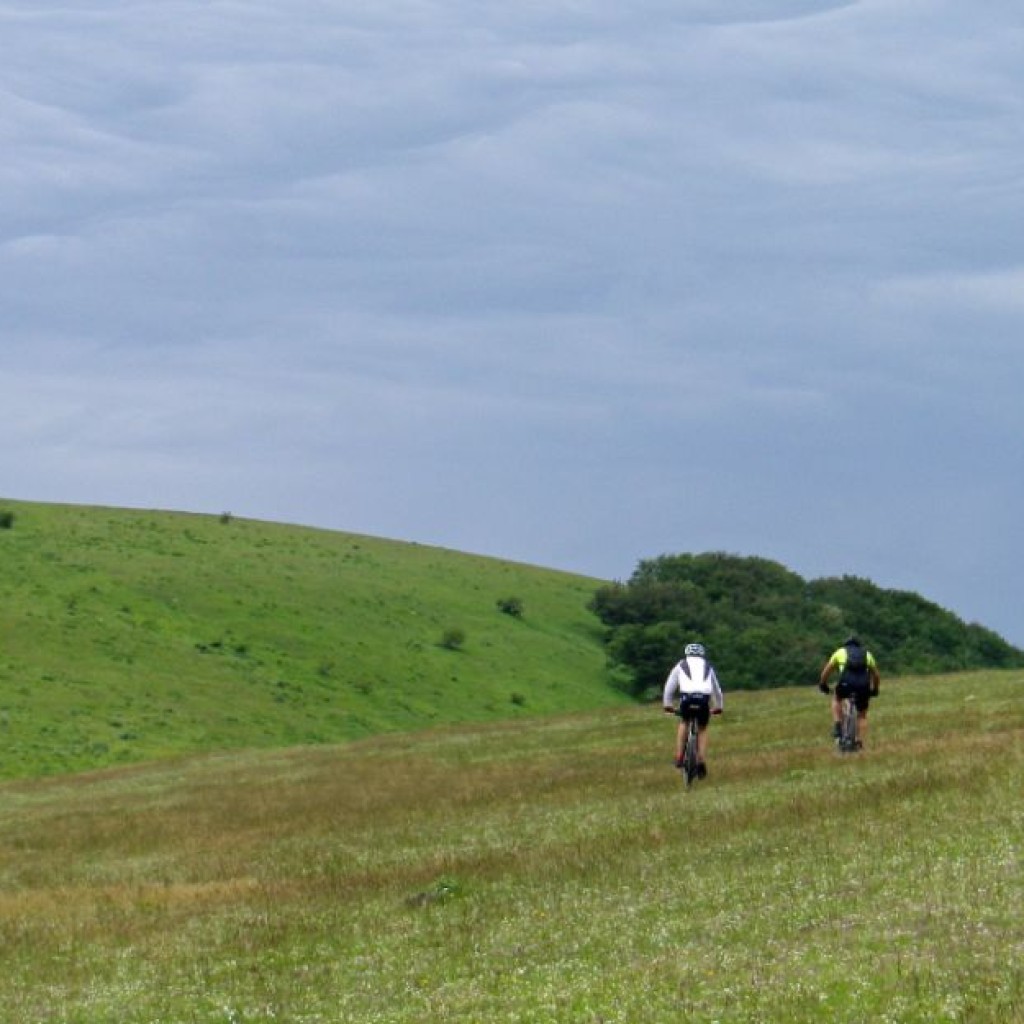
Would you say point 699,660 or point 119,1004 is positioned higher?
point 699,660

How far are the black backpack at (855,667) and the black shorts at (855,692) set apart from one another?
54 mm

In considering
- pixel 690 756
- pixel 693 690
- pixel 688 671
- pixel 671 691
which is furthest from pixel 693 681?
pixel 690 756

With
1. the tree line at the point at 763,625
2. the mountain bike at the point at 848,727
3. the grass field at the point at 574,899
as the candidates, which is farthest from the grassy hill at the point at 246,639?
the mountain bike at the point at 848,727

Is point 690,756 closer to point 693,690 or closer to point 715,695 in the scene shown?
point 715,695

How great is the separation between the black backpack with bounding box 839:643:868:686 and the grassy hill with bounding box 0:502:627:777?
170 feet

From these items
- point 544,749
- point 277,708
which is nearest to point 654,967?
point 544,749

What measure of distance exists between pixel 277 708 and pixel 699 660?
242 ft

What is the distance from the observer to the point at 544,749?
52938mm

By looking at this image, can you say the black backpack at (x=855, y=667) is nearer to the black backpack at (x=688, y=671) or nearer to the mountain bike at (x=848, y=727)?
the mountain bike at (x=848, y=727)

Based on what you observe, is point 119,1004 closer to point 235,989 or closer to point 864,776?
point 235,989

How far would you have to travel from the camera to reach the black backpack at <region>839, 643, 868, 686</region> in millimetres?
33625

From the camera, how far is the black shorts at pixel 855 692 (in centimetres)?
3359

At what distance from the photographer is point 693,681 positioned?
3103 cm

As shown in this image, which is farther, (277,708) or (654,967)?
(277,708)
